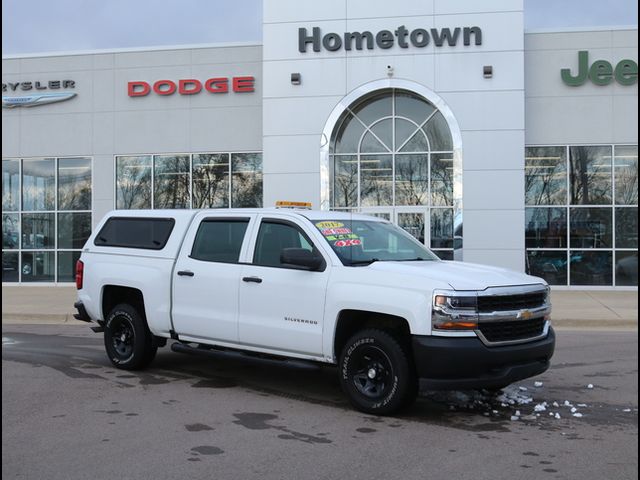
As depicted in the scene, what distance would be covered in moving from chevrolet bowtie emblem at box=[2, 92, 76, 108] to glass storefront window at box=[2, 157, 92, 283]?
187 centimetres

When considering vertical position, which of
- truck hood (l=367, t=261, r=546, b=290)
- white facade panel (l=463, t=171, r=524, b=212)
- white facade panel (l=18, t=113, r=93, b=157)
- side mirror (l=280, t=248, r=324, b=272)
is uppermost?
white facade panel (l=18, t=113, r=93, b=157)

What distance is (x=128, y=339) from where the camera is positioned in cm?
847

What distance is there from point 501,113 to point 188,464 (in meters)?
16.5

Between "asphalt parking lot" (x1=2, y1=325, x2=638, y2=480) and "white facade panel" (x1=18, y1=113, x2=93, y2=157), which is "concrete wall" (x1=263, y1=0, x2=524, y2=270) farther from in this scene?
"asphalt parking lot" (x1=2, y1=325, x2=638, y2=480)

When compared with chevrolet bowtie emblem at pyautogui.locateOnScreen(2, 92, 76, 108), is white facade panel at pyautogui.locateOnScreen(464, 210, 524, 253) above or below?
below

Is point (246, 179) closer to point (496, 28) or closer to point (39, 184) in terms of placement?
point (39, 184)

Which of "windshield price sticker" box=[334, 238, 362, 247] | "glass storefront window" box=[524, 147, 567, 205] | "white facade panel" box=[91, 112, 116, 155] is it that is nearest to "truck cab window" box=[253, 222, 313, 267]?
"windshield price sticker" box=[334, 238, 362, 247]

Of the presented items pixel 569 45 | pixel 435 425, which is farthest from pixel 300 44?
pixel 435 425

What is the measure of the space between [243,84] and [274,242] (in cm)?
1514

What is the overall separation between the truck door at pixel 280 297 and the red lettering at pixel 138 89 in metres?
16.1

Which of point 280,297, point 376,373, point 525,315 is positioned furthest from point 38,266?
point 525,315

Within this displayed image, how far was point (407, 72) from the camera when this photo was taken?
19.8 meters

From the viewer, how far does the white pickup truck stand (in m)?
5.95

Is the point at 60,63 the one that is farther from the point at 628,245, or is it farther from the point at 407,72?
the point at 628,245
